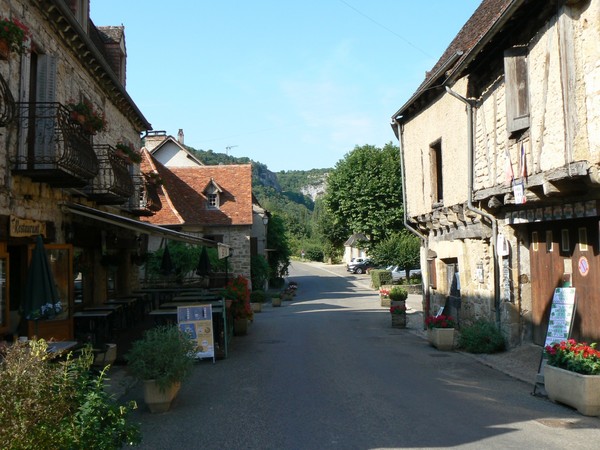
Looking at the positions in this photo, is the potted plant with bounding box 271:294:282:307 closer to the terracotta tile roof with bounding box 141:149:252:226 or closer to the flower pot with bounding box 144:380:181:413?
the terracotta tile roof with bounding box 141:149:252:226

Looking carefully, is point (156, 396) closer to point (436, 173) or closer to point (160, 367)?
point (160, 367)

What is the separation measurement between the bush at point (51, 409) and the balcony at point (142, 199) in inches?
505

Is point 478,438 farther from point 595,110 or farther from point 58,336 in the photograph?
point 58,336

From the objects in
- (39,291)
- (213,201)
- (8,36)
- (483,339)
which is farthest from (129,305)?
(213,201)

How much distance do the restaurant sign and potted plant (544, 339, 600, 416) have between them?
788cm

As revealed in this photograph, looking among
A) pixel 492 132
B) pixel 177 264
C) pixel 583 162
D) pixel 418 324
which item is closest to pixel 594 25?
pixel 583 162

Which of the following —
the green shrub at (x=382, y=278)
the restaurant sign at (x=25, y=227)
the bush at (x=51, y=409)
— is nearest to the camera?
the bush at (x=51, y=409)

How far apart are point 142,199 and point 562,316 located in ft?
42.7

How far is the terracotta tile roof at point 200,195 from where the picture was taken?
1101 inches

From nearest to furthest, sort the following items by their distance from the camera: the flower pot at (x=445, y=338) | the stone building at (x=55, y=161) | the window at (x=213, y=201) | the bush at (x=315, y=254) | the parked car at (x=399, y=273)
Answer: the stone building at (x=55, y=161) < the flower pot at (x=445, y=338) < the window at (x=213, y=201) < the parked car at (x=399, y=273) < the bush at (x=315, y=254)

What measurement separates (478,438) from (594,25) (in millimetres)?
5477

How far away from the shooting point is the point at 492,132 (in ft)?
37.2

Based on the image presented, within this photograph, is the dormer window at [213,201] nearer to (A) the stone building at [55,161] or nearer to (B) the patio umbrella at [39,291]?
(A) the stone building at [55,161]

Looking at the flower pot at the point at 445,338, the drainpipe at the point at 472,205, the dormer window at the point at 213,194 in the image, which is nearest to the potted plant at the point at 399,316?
the flower pot at the point at 445,338
